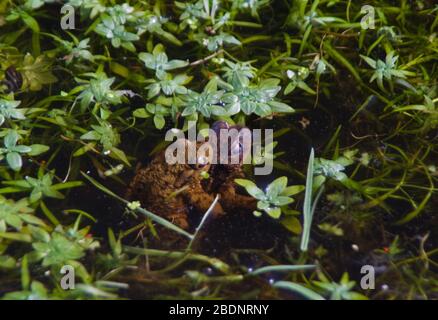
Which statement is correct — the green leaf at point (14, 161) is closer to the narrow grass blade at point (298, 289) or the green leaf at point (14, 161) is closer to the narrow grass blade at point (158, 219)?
the narrow grass blade at point (158, 219)

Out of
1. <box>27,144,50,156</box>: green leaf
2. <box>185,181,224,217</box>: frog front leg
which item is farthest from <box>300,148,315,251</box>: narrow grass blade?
<box>27,144,50,156</box>: green leaf

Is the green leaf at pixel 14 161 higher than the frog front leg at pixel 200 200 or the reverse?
higher

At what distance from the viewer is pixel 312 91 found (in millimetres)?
2318

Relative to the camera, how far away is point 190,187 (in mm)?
2074

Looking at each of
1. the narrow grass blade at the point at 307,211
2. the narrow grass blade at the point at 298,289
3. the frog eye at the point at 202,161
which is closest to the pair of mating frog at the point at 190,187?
the frog eye at the point at 202,161

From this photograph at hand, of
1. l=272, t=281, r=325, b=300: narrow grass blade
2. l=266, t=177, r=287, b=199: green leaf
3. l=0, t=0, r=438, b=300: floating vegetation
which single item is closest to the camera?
l=272, t=281, r=325, b=300: narrow grass blade

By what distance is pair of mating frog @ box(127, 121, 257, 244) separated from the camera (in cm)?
205

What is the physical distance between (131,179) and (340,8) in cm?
129

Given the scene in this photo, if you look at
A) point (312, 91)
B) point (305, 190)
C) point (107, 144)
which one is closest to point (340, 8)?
point (312, 91)

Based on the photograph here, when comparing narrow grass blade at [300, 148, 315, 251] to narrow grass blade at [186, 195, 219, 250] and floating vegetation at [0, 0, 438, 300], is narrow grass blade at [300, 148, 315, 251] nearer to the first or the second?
floating vegetation at [0, 0, 438, 300]

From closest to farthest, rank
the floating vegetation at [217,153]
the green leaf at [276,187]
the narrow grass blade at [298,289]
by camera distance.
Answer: the narrow grass blade at [298,289]
the floating vegetation at [217,153]
the green leaf at [276,187]

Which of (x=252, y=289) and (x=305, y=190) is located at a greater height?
(x=305, y=190)

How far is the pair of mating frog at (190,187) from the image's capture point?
2049 millimetres
